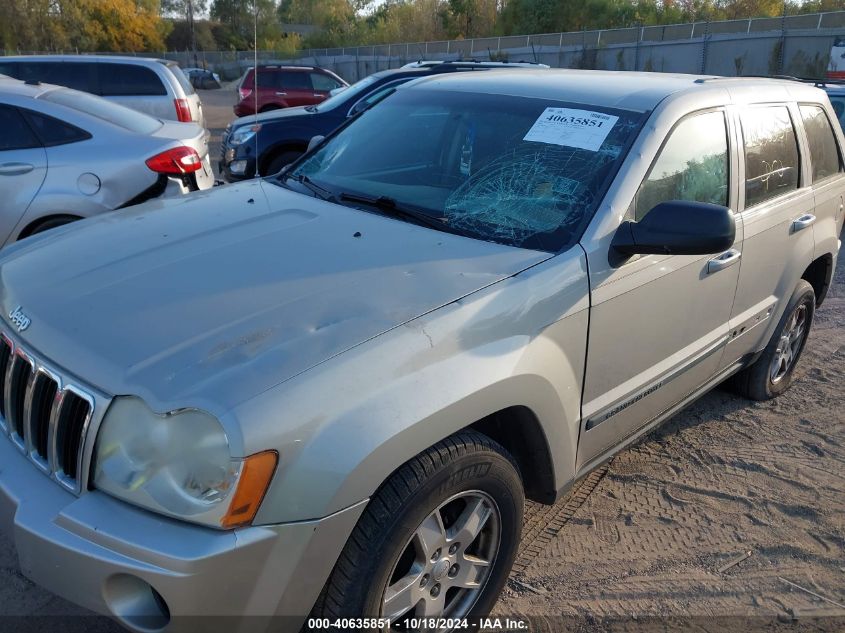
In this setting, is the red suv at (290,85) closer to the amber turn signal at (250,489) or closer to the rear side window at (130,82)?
the rear side window at (130,82)

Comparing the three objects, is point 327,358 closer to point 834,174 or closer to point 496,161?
point 496,161

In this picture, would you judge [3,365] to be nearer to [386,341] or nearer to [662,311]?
[386,341]

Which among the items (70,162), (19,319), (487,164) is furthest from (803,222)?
(70,162)

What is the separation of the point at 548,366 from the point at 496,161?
3.43 feet

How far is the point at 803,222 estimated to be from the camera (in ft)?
13.3

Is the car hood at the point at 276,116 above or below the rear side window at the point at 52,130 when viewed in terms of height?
below

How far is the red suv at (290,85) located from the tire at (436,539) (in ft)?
57.9

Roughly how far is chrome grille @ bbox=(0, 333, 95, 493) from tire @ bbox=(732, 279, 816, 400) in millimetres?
3655

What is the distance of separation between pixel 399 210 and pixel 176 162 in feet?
10.4

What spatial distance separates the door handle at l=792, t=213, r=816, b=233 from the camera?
4000mm

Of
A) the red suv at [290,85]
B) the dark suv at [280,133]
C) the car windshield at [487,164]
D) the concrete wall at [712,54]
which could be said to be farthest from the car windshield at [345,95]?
the concrete wall at [712,54]

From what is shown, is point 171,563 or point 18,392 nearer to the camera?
point 171,563

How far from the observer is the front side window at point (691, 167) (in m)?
3.02

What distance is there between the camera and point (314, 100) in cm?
1914
